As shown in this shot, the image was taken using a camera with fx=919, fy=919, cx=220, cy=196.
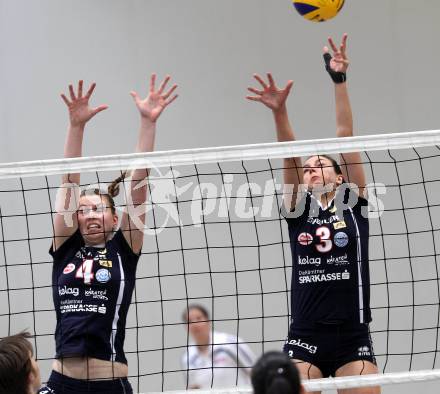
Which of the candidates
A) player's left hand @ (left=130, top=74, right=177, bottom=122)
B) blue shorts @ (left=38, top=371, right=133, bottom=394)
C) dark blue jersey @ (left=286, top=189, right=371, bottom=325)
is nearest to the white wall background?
player's left hand @ (left=130, top=74, right=177, bottom=122)

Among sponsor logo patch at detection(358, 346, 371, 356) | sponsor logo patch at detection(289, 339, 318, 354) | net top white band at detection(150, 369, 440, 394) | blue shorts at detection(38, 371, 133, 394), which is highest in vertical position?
sponsor logo patch at detection(289, 339, 318, 354)

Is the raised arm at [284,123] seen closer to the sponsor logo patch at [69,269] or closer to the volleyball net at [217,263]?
the sponsor logo patch at [69,269]

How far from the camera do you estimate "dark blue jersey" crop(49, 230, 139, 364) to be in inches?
191

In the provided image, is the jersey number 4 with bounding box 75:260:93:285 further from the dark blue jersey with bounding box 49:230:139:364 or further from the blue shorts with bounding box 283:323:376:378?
the blue shorts with bounding box 283:323:376:378

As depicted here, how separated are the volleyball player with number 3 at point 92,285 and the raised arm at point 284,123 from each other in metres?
0.83

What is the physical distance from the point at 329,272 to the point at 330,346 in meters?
0.40

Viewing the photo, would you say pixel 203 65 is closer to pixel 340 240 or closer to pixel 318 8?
pixel 318 8

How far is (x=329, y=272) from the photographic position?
5012mm

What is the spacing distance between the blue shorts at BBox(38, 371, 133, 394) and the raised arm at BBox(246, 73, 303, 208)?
1.42 metres

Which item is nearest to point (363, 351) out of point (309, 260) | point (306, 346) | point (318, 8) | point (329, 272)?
point (306, 346)

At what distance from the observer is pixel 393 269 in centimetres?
866

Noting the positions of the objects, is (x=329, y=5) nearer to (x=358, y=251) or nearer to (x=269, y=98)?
(x=269, y=98)

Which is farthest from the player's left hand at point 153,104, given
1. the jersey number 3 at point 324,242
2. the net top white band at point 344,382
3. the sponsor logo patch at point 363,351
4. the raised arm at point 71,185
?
the sponsor logo patch at point 363,351

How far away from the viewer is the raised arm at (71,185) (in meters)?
5.09
